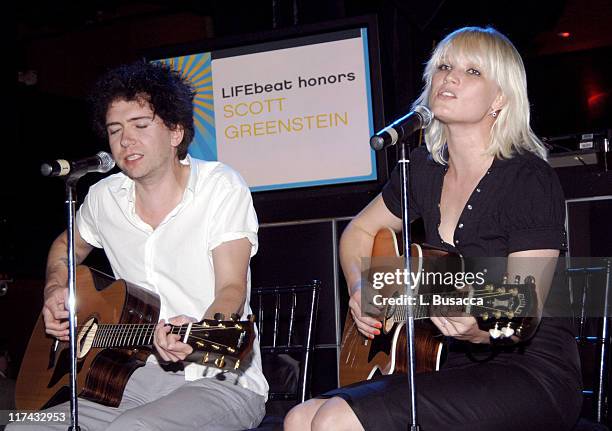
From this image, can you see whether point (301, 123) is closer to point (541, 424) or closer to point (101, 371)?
point (101, 371)

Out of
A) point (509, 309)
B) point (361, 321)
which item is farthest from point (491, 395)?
point (361, 321)

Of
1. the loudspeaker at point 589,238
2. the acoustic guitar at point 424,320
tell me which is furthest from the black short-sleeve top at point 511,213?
the loudspeaker at point 589,238

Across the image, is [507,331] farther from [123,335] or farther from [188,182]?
[188,182]

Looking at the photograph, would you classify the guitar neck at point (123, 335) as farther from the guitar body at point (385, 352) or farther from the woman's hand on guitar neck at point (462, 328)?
the woman's hand on guitar neck at point (462, 328)

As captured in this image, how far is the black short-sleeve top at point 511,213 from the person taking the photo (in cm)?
255

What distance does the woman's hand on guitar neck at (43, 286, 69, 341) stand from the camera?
3238mm

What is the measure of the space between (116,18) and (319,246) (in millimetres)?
7002

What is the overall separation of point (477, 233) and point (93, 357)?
1351 mm

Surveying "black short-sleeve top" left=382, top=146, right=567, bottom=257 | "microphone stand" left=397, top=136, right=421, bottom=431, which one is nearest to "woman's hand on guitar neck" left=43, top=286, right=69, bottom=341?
"black short-sleeve top" left=382, top=146, right=567, bottom=257

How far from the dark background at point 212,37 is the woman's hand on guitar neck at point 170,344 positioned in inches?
72.1

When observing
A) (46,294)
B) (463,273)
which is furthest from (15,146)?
(463,273)

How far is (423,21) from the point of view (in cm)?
469

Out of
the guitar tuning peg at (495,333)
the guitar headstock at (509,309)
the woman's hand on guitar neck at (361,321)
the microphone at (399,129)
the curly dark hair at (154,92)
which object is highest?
the curly dark hair at (154,92)

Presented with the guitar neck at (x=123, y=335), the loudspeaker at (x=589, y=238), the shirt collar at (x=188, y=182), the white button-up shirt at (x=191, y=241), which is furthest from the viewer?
the loudspeaker at (x=589, y=238)
